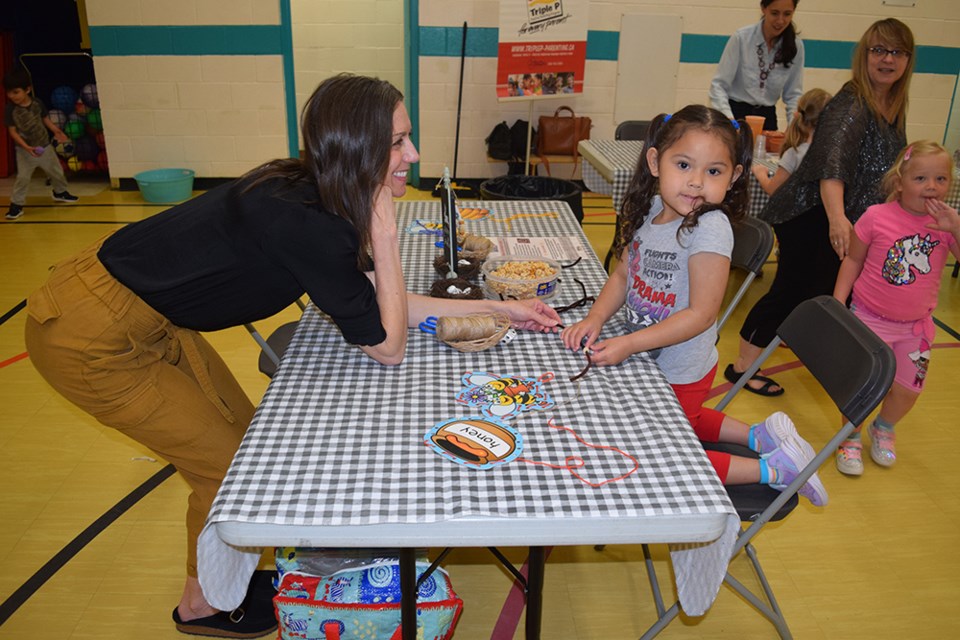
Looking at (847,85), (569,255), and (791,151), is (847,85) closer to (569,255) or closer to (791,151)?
(791,151)

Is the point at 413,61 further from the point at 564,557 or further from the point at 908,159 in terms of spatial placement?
the point at 564,557

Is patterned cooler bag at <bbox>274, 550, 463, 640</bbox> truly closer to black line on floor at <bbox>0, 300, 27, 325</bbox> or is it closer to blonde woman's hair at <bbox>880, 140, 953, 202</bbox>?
blonde woman's hair at <bbox>880, 140, 953, 202</bbox>

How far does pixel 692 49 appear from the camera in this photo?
23.3 ft

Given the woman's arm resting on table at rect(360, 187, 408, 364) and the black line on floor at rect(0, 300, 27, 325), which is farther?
the black line on floor at rect(0, 300, 27, 325)

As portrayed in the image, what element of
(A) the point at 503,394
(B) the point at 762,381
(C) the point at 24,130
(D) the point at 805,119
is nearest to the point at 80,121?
(C) the point at 24,130

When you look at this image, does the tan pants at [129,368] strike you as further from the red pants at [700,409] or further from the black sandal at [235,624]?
the red pants at [700,409]

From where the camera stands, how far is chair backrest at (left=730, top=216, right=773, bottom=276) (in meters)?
2.73

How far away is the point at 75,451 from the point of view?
3.17m

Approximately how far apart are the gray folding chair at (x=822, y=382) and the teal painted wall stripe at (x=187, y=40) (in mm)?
5757

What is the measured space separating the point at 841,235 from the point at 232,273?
8.25 ft

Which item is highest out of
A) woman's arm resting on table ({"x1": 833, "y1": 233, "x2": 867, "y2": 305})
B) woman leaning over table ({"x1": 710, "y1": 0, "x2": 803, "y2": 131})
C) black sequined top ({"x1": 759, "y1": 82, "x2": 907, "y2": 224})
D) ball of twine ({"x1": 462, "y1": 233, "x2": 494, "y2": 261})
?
woman leaning over table ({"x1": 710, "y1": 0, "x2": 803, "y2": 131})

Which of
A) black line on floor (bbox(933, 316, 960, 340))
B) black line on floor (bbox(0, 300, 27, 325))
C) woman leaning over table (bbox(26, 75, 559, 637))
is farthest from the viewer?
black line on floor (bbox(933, 316, 960, 340))

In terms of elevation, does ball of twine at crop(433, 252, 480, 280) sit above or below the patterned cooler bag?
above

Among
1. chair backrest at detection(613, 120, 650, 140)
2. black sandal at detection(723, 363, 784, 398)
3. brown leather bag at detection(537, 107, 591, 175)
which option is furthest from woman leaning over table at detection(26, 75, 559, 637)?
brown leather bag at detection(537, 107, 591, 175)
